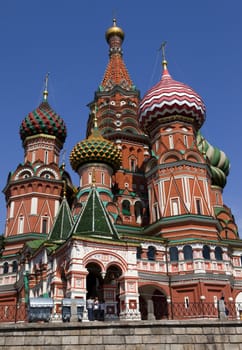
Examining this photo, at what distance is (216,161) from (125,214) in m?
8.73

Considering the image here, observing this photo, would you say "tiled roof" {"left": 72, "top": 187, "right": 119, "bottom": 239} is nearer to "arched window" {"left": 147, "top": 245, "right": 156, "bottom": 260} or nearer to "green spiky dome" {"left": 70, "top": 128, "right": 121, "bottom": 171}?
"arched window" {"left": 147, "top": 245, "right": 156, "bottom": 260}

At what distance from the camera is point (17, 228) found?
26844 mm

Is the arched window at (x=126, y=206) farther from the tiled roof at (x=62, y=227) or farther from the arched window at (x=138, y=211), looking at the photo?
the tiled roof at (x=62, y=227)


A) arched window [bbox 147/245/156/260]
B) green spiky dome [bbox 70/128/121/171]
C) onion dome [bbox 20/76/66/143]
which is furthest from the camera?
onion dome [bbox 20/76/66/143]

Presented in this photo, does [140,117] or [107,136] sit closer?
[140,117]

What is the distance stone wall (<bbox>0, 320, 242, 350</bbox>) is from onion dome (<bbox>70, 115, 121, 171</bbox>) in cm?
A: 1628

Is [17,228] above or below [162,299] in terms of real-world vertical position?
above

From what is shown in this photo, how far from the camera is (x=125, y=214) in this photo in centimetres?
2797

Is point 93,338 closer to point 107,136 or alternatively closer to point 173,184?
point 173,184

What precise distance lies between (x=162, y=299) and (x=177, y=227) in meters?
3.97

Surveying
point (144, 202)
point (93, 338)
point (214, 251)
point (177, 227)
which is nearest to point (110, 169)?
point (144, 202)

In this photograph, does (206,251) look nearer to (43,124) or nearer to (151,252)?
(151,252)

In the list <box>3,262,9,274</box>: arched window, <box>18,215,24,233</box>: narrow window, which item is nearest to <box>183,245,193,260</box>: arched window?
<box>18,215,24,233</box>: narrow window

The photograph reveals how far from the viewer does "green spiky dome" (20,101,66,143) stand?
30.3m
